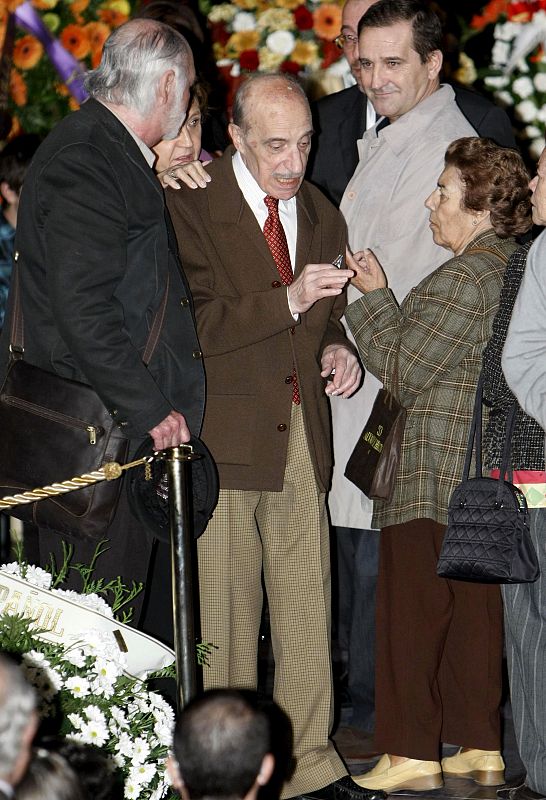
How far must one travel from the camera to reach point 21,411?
10.5 ft

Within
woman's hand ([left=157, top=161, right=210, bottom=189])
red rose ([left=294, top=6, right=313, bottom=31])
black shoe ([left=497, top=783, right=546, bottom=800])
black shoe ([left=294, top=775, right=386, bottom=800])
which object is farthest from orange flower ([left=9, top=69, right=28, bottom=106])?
black shoe ([left=497, top=783, right=546, bottom=800])

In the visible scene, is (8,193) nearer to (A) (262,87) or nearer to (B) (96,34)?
(B) (96,34)

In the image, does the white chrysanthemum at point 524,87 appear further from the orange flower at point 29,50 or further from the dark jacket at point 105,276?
the dark jacket at point 105,276

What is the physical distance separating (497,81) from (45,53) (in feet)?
5.68

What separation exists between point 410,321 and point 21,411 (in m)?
1.09

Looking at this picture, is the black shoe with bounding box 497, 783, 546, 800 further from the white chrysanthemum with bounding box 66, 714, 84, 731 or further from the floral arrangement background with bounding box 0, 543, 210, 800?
the white chrysanthemum with bounding box 66, 714, 84, 731

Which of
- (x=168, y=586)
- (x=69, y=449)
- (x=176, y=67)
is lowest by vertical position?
(x=168, y=586)

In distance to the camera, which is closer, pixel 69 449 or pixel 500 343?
pixel 69 449

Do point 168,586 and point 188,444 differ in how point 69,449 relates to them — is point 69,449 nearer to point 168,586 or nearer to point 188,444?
point 188,444

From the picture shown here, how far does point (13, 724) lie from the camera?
210 cm

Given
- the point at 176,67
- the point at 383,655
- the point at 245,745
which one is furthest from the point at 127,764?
the point at 176,67

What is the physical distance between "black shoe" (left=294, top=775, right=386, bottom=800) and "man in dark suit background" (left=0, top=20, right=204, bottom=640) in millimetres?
824

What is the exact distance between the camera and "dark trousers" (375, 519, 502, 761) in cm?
373

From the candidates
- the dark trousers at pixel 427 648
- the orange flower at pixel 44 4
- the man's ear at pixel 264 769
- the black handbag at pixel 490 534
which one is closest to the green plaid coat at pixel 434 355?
the dark trousers at pixel 427 648
